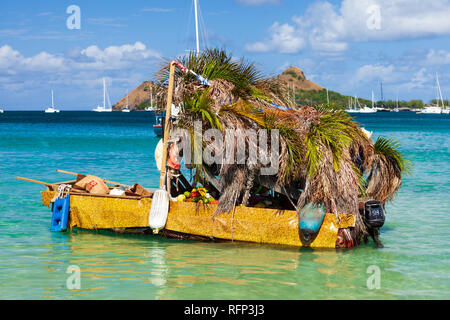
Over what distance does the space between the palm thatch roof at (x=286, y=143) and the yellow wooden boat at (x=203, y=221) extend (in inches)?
9.4

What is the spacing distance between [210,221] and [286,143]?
1.91m

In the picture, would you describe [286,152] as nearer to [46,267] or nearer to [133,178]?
[46,267]

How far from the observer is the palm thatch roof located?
8617mm

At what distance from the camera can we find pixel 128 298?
6.97 meters

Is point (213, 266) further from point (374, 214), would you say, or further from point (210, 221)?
point (374, 214)

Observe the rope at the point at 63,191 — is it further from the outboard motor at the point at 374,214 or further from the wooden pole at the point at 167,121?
the outboard motor at the point at 374,214

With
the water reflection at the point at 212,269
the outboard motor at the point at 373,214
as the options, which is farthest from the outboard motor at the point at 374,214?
the water reflection at the point at 212,269

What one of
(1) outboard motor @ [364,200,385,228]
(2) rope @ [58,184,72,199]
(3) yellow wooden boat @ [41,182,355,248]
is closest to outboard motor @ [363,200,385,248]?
(1) outboard motor @ [364,200,385,228]

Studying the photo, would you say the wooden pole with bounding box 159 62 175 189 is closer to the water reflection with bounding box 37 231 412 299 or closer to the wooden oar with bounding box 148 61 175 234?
the wooden oar with bounding box 148 61 175 234

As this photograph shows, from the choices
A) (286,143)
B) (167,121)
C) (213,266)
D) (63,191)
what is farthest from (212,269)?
(63,191)

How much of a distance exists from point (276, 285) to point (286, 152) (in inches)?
89.3

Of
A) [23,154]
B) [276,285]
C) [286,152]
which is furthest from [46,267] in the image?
[23,154]

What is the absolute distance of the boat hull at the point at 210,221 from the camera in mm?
8812
